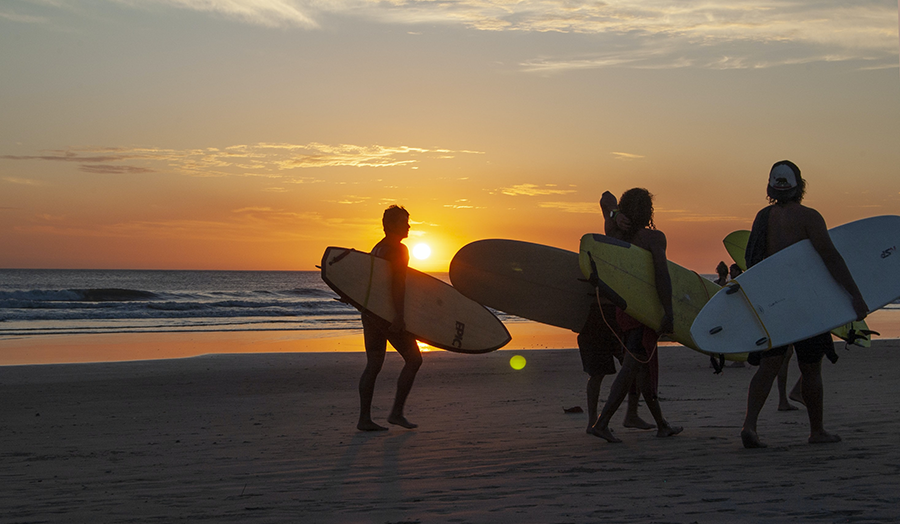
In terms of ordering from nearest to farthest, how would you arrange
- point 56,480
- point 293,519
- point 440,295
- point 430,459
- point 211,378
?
1. point 293,519
2. point 56,480
3. point 430,459
4. point 440,295
5. point 211,378

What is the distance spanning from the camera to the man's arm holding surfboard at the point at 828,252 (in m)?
3.87

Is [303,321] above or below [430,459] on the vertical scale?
below

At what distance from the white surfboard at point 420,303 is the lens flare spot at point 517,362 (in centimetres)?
400

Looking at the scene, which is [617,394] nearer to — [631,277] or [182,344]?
[631,277]

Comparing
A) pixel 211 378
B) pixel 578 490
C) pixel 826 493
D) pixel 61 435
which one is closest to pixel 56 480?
pixel 61 435

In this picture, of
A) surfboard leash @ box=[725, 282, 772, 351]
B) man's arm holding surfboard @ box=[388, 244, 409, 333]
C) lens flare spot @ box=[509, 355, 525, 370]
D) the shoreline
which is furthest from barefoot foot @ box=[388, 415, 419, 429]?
the shoreline

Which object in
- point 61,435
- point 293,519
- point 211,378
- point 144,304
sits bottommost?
point 144,304

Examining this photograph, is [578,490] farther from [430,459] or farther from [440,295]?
[440,295]

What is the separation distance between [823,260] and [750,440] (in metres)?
1.11

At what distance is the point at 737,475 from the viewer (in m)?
3.33

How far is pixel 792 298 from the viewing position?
4.01 meters

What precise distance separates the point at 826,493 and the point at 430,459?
2.04 meters

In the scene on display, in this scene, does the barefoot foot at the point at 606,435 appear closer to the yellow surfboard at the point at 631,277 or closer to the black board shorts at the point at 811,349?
the yellow surfboard at the point at 631,277

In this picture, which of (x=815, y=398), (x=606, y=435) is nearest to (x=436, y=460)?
(x=606, y=435)
